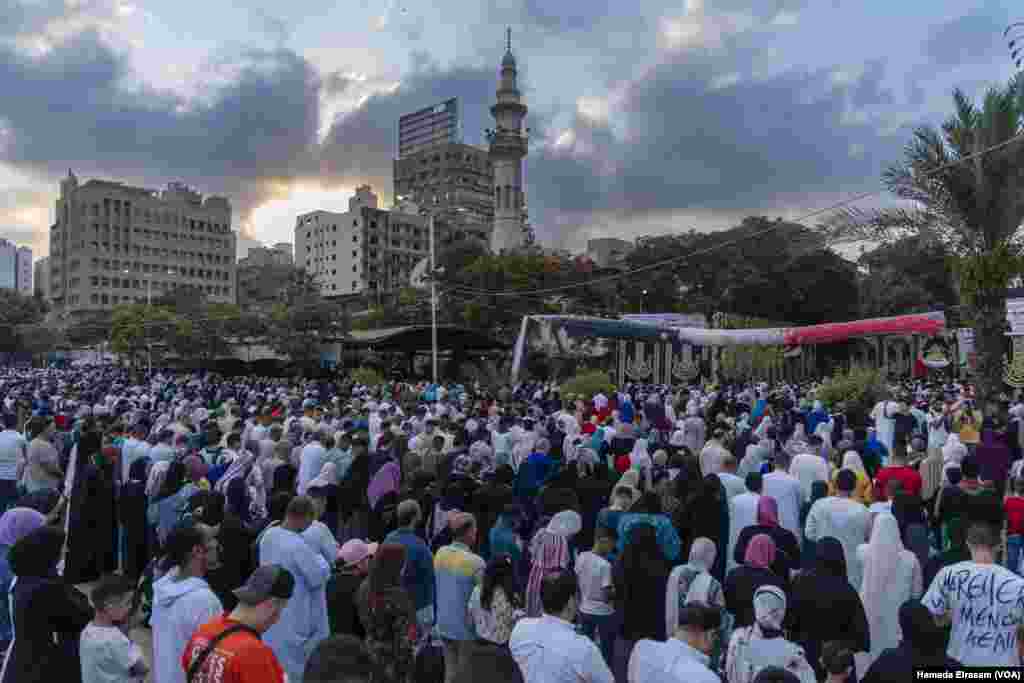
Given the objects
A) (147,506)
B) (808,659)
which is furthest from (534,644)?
(147,506)

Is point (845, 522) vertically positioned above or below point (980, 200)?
below

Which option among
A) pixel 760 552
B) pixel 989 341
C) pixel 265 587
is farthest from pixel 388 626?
pixel 989 341

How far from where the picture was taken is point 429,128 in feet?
444

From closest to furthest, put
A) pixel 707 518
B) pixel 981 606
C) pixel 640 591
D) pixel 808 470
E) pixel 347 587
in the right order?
pixel 981 606 → pixel 347 587 → pixel 640 591 → pixel 707 518 → pixel 808 470

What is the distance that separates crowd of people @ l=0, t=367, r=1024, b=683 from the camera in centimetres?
325

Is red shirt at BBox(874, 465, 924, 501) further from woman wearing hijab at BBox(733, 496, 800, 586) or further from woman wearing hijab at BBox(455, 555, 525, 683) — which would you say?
woman wearing hijab at BBox(455, 555, 525, 683)

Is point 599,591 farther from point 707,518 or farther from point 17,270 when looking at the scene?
point 17,270

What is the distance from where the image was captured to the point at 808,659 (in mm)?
3791

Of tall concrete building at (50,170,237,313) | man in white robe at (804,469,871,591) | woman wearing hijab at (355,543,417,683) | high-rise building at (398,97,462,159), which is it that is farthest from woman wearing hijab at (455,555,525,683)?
high-rise building at (398,97,462,159)

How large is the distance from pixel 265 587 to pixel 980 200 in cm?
1299

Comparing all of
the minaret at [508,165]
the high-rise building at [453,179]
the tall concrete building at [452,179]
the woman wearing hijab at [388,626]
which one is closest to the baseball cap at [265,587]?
the woman wearing hijab at [388,626]

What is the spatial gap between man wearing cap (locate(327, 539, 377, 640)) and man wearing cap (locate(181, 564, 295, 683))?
1.12 metres

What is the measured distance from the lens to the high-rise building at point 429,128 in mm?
130413

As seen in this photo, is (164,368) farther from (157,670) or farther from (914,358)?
(157,670)
